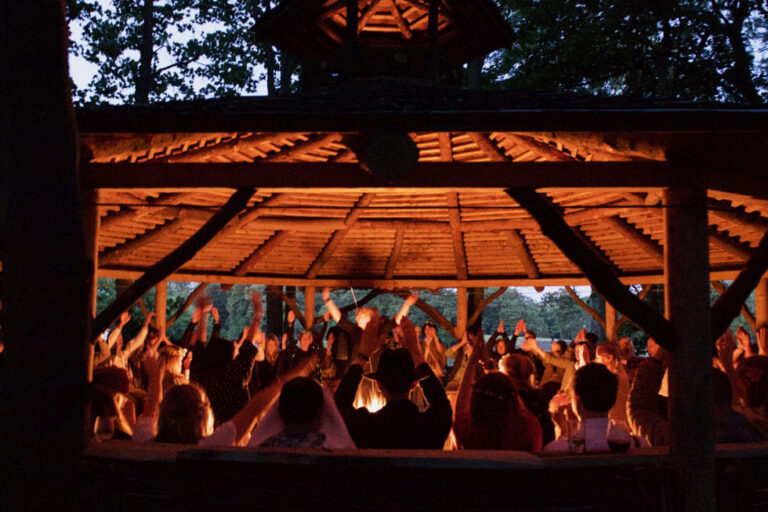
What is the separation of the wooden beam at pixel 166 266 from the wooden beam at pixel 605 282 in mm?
2131

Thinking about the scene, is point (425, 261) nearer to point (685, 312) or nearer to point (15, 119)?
point (685, 312)

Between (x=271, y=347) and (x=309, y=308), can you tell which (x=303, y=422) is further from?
(x=309, y=308)

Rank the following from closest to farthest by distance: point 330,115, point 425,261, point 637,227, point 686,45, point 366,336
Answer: point 330,115 < point 366,336 < point 637,227 < point 425,261 < point 686,45

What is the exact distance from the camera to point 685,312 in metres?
4.68

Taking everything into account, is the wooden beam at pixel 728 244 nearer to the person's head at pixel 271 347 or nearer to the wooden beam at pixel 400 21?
the wooden beam at pixel 400 21

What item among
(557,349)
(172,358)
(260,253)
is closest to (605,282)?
(172,358)

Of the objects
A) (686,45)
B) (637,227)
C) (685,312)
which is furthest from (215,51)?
(685,312)

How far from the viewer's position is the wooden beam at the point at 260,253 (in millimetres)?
11133

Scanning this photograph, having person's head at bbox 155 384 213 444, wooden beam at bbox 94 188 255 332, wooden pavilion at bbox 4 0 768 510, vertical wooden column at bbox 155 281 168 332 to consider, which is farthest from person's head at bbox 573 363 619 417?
vertical wooden column at bbox 155 281 168 332

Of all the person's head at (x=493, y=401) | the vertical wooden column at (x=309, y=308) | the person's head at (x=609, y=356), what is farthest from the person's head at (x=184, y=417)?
the vertical wooden column at (x=309, y=308)

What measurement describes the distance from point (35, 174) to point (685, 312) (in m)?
3.87

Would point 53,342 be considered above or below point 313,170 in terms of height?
below

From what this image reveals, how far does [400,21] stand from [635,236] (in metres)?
4.37

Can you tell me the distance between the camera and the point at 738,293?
4891 mm
